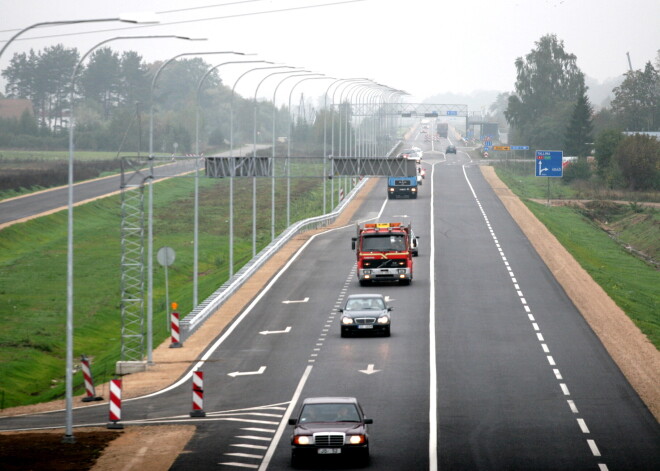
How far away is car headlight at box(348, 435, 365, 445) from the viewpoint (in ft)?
75.8

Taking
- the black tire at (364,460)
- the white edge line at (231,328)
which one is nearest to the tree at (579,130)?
the white edge line at (231,328)

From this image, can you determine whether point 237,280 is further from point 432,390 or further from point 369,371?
point 432,390

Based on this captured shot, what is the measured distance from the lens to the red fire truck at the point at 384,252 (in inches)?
2165

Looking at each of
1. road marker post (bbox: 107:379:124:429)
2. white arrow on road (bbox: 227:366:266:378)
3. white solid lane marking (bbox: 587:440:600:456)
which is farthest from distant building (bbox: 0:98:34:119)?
white solid lane marking (bbox: 587:440:600:456)

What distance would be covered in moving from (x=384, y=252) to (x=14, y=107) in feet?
481

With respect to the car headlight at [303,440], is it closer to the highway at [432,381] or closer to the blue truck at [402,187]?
the highway at [432,381]

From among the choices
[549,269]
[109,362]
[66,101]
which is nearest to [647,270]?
[549,269]

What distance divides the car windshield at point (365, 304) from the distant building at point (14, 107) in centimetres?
14331

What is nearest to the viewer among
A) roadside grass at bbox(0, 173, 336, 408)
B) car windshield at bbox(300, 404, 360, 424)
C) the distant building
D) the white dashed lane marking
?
car windshield at bbox(300, 404, 360, 424)

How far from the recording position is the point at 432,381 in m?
35.2

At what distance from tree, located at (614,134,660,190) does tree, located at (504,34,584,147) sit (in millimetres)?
63562

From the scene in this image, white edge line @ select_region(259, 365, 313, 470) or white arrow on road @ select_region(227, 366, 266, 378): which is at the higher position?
white edge line @ select_region(259, 365, 313, 470)

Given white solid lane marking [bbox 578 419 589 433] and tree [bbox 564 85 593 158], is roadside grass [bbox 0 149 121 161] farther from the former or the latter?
white solid lane marking [bbox 578 419 589 433]

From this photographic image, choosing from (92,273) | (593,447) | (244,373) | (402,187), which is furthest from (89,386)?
(402,187)
